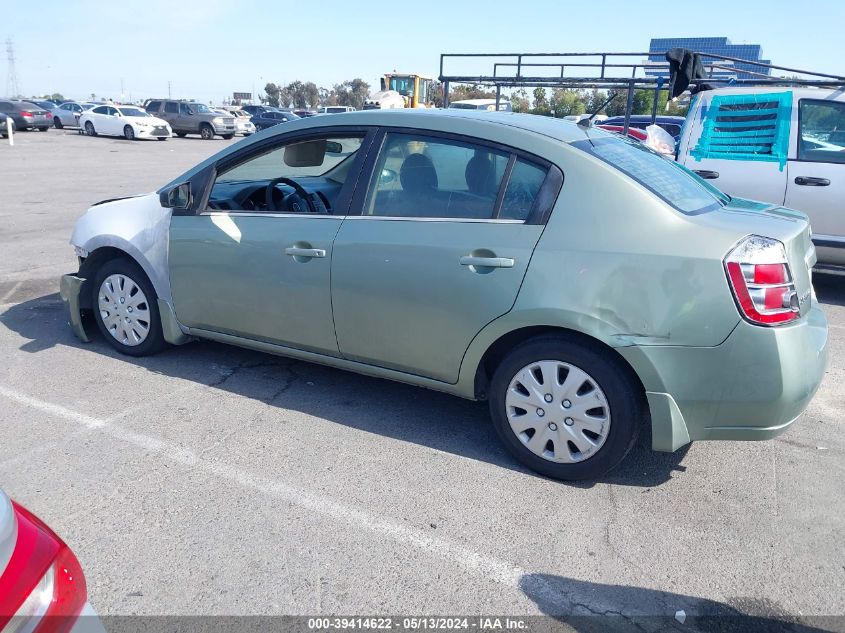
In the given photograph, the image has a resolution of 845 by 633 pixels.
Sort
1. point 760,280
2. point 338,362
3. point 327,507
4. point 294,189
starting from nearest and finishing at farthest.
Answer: point 760,280 → point 327,507 → point 338,362 → point 294,189

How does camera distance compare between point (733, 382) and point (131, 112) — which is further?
point (131, 112)

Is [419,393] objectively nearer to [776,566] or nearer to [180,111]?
[776,566]

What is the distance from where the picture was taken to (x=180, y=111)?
37156 millimetres

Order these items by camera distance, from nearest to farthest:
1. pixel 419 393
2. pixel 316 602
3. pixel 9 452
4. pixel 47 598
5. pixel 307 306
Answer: pixel 47 598, pixel 316 602, pixel 9 452, pixel 307 306, pixel 419 393

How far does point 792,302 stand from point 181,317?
3478mm

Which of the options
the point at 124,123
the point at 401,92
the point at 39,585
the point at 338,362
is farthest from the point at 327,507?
the point at 124,123

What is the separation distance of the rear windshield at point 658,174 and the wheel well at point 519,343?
728 mm

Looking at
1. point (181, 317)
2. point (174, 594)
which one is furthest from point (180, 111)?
point (174, 594)

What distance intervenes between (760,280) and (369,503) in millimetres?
1962

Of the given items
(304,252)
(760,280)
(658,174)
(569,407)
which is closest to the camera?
(760,280)

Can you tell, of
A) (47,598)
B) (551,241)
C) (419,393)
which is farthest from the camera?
(419,393)

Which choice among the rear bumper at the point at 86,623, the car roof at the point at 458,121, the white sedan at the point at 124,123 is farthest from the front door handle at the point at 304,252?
the white sedan at the point at 124,123

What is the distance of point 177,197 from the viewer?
4609 millimetres

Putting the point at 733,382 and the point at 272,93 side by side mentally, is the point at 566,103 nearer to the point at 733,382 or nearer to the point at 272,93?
the point at 733,382
